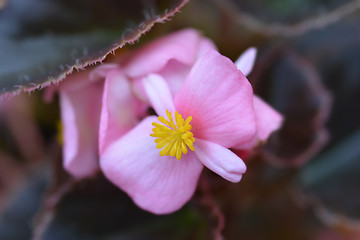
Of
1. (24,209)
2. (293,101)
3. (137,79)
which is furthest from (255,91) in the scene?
(24,209)

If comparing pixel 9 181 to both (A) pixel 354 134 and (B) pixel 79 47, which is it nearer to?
(B) pixel 79 47

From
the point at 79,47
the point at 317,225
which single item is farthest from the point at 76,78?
the point at 317,225

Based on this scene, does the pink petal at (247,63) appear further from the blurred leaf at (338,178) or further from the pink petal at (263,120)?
the blurred leaf at (338,178)

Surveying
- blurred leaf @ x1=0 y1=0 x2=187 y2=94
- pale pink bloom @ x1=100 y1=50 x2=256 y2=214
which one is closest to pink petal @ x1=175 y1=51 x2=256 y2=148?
pale pink bloom @ x1=100 y1=50 x2=256 y2=214

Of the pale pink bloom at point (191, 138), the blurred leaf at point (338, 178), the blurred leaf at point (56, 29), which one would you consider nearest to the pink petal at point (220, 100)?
the pale pink bloom at point (191, 138)

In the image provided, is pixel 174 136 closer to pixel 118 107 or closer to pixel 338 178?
pixel 118 107
